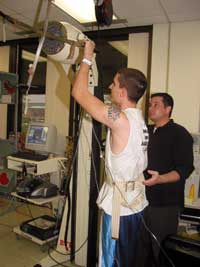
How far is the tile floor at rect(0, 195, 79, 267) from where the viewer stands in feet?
8.63

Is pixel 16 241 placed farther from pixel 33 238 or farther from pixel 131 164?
pixel 131 164

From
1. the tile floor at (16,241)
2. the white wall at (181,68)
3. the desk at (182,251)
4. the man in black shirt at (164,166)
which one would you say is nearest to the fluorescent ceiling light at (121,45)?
the white wall at (181,68)

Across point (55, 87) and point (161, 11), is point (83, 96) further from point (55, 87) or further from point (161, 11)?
point (55, 87)

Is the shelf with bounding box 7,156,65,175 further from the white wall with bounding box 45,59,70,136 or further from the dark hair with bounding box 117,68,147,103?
the dark hair with bounding box 117,68,147,103

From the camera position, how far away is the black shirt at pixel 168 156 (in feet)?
6.93

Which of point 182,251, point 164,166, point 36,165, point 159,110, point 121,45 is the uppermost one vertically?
point 121,45

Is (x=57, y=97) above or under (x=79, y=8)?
under

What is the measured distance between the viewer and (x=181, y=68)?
→ 309cm

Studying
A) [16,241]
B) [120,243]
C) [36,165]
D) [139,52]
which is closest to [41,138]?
[36,165]

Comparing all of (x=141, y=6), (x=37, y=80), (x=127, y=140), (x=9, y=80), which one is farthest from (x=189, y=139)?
(x=37, y=80)

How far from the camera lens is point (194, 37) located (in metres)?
3.02

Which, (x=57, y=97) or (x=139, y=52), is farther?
(x=57, y=97)

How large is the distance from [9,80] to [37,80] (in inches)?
39.2

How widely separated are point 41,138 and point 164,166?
164cm
